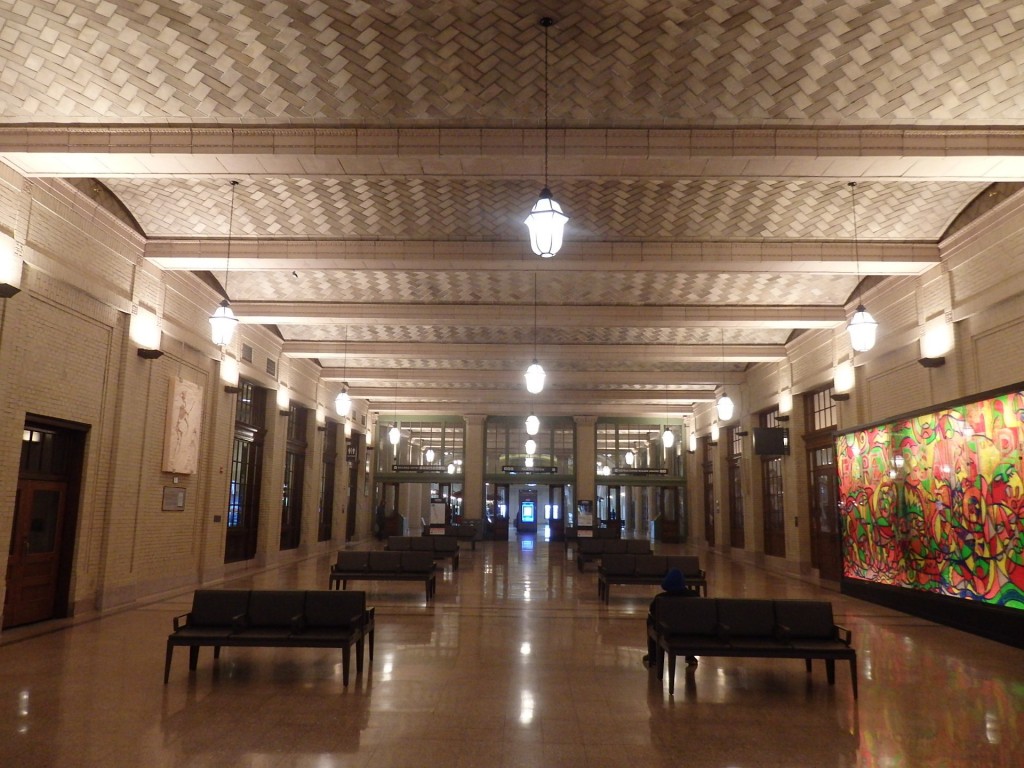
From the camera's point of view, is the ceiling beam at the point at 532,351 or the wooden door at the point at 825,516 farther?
the ceiling beam at the point at 532,351

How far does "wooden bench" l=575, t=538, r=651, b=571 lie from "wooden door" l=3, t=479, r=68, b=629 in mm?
9210

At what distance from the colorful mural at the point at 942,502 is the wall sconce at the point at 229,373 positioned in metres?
10.7

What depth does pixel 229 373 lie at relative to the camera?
1265cm

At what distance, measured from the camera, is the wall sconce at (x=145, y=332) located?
9477mm

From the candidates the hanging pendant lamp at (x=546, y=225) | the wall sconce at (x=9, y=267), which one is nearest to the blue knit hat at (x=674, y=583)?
the hanging pendant lamp at (x=546, y=225)

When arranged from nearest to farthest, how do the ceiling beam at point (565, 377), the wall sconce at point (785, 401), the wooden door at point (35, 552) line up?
the wooden door at point (35, 552)
the wall sconce at point (785, 401)
the ceiling beam at point (565, 377)

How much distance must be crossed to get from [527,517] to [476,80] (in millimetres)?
22835

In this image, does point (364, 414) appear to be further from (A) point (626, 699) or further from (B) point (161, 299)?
(A) point (626, 699)

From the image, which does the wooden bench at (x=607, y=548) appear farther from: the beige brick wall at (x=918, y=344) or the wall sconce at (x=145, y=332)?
the wall sconce at (x=145, y=332)

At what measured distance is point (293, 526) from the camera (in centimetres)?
1741

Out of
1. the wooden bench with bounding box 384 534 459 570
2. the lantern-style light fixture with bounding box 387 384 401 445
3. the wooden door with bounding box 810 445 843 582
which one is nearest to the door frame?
the wooden bench with bounding box 384 534 459 570

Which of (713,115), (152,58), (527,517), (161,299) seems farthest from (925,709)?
(527,517)

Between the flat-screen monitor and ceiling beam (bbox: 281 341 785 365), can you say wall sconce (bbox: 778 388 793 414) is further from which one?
ceiling beam (bbox: 281 341 785 365)

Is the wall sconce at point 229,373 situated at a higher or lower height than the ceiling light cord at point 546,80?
lower
